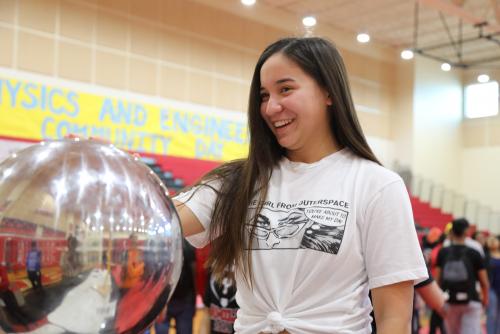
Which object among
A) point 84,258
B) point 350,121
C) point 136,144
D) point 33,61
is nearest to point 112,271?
point 84,258

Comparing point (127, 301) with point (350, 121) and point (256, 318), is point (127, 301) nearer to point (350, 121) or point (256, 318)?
point (256, 318)

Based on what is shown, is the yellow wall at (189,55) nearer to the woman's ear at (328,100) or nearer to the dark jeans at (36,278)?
the woman's ear at (328,100)

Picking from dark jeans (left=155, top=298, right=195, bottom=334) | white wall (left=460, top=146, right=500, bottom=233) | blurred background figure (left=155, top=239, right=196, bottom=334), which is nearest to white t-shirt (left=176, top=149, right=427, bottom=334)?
blurred background figure (left=155, top=239, right=196, bottom=334)

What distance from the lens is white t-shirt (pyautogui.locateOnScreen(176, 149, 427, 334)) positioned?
1449 mm

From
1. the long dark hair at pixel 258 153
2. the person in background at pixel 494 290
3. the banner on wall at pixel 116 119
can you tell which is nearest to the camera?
the long dark hair at pixel 258 153

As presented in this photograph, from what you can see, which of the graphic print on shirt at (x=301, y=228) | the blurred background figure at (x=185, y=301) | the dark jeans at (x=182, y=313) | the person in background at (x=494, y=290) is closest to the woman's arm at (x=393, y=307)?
the graphic print on shirt at (x=301, y=228)

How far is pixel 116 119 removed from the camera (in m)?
11.6

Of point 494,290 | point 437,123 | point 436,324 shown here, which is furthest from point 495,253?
point 437,123

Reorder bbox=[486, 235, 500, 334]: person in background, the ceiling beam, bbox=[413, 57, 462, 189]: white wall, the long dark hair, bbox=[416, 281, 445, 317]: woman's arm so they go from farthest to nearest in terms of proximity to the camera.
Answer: bbox=[413, 57, 462, 189]: white wall → the ceiling beam → bbox=[486, 235, 500, 334]: person in background → bbox=[416, 281, 445, 317]: woman's arm → the long dark hair

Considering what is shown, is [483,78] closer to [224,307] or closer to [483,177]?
[483,177]

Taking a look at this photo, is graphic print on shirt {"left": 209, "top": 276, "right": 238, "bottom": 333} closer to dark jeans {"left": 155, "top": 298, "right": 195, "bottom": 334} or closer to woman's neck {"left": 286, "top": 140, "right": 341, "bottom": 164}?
dark jeans {"left": 155, "top": 298, "right": 195, "bottom": 334}

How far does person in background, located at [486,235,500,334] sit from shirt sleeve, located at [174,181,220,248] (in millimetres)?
6242

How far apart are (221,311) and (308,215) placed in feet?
6.88

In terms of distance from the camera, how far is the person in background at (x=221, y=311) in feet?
11.3
